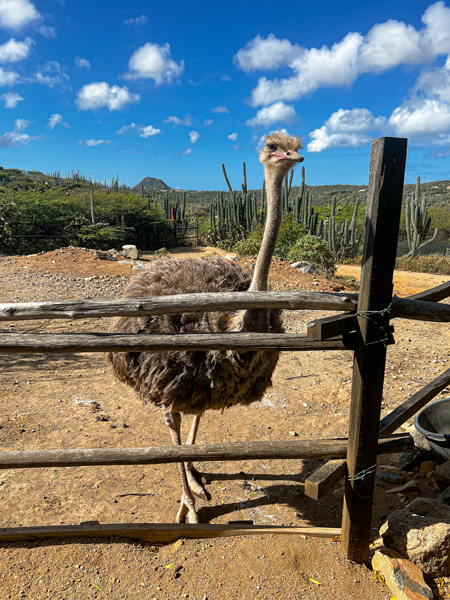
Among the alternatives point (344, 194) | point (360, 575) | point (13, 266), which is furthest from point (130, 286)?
point (344, 194)

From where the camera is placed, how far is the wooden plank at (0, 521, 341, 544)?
2471 mm

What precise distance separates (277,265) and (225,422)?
251 inches

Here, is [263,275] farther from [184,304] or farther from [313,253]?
[313,253]

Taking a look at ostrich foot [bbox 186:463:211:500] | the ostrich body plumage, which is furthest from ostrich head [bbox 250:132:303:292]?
ostrich foot [bbox 186:463:211:500]

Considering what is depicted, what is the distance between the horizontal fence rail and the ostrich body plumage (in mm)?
346

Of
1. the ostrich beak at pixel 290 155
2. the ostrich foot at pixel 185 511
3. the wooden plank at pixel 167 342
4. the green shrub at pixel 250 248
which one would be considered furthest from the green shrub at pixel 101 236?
the wooden plank at pixel 167 342

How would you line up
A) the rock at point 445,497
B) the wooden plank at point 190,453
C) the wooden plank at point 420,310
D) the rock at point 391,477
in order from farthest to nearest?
1. the rock at point 391,477
2. the rock at point 445,497
3. the wooden plank at point 190,453
4. the wooden plank at point 420,310

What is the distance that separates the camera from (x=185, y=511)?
303cm

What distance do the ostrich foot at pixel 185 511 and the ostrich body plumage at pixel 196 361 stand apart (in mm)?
629

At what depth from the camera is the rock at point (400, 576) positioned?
2066 mm

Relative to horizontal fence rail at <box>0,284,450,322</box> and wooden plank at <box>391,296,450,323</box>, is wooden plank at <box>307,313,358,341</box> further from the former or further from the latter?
wooden plank at <box>391,296,450,323</box>

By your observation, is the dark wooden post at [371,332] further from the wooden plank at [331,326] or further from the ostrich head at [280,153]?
the ostrich head at [280,153]

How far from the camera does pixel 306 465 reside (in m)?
3.61

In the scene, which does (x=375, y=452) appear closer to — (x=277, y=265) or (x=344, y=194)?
(x=277, y=265)
